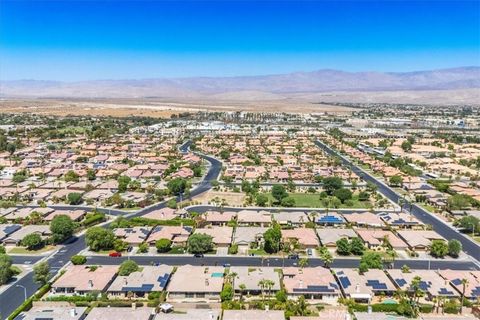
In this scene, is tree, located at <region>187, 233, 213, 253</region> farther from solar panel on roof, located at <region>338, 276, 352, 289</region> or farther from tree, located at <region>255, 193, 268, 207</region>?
tree, located at <region>255, 193, 268, 207</region>

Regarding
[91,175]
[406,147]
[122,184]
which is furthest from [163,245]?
[406,147]

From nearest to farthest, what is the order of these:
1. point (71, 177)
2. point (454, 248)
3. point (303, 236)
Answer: point (454, 248) < point (303, 236) < point (71, 177)

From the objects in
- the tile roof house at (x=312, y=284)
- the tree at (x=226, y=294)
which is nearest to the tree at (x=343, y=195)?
the tile roof house at (x=312, y=284)

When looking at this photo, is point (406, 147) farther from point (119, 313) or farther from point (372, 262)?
point (119, 313)

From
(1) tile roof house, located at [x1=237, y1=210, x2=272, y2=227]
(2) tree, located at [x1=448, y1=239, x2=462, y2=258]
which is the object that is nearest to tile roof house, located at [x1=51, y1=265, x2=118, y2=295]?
(1) tile roof house, located at [x1=237, y1=210, x2=272, y2=227]

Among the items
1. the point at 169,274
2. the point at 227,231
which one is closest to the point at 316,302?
the point at 169,274

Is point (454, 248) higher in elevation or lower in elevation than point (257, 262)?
higher
